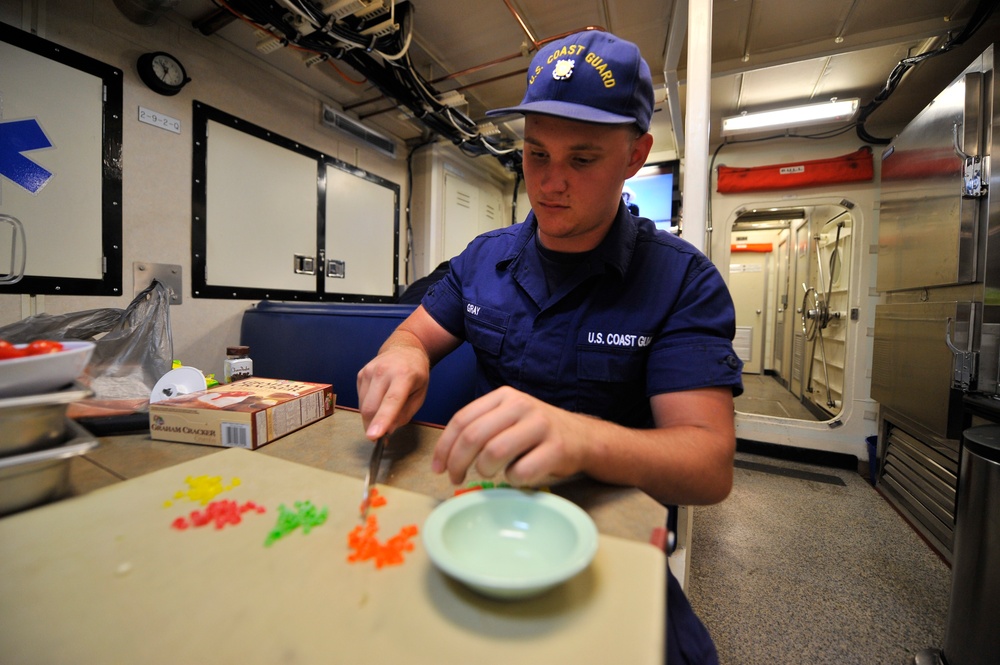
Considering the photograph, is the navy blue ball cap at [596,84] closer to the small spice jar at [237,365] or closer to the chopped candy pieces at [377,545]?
the chopped candy pieces at [377,545]

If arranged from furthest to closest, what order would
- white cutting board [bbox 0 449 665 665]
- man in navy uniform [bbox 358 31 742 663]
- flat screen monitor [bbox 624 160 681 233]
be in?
flat screen monitor [bbox 624 160 681 233] < man in navy uniform [bbox 358 31 742 663] < white cutting board [bbox 0 449 665 665]

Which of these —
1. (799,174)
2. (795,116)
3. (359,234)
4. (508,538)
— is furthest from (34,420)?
(799,174)

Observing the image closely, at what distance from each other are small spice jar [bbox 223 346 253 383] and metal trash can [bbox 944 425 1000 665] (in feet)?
7.13

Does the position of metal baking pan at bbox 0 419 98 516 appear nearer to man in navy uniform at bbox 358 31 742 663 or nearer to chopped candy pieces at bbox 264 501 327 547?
chopped candy pieces at bbox 264 501 327 547

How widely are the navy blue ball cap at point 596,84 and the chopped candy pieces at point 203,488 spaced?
0.83 m

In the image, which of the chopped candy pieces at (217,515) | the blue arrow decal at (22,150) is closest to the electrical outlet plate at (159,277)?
the blue arrow decal at (22,150)

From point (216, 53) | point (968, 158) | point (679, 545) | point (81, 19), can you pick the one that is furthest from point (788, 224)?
point (81, 19)

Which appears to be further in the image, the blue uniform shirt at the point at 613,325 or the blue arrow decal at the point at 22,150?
the blue arrow decal at the point at 22,150

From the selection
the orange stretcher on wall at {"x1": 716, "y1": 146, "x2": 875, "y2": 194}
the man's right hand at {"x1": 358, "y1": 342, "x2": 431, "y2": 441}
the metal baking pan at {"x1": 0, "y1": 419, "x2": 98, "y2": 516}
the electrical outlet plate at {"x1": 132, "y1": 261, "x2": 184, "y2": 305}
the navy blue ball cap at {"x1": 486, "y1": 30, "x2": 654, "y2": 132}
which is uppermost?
the orange stretcher on wall at {"x1": 716, "y1": 146, "x2": 875, "y2": 194}

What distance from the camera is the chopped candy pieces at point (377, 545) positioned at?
42cm

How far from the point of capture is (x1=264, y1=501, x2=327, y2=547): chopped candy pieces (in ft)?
1.50

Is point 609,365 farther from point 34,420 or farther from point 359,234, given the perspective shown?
point 359,234

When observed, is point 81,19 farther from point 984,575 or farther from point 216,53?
point 984,575

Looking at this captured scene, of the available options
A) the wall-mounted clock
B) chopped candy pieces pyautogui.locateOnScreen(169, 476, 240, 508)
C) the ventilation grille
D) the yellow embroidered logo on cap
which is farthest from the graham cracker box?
the ventilation grille
